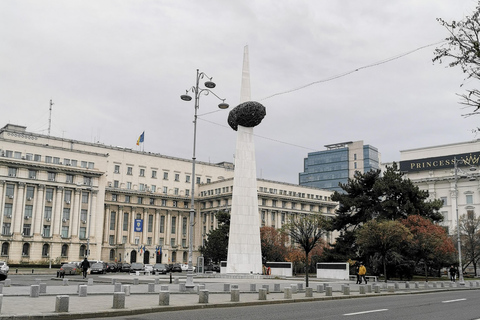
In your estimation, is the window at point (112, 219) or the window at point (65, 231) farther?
the window at point (112, 219)

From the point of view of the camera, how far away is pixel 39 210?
80375mm

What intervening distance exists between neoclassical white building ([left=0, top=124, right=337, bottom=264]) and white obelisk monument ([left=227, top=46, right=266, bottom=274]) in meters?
18.5

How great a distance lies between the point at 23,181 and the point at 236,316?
243 feet

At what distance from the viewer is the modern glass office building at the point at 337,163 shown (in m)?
144

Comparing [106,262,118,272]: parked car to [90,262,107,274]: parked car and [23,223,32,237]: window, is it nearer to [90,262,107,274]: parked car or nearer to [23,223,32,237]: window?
A: [90,262,107,274]: parked car

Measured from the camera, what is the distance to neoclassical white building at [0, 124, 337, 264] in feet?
257

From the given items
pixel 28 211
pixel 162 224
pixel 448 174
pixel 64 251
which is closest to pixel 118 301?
pixel 28 211

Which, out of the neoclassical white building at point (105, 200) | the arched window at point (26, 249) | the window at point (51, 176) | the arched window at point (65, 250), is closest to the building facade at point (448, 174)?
the neoclassical white building at point (105, 200)

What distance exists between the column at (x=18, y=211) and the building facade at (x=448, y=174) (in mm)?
74600

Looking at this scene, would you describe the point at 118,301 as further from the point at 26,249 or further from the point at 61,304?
the point at 26,249

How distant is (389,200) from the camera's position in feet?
176

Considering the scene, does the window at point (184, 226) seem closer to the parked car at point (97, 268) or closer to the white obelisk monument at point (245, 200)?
the parked car at point (97, 268)

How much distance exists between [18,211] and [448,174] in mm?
83899

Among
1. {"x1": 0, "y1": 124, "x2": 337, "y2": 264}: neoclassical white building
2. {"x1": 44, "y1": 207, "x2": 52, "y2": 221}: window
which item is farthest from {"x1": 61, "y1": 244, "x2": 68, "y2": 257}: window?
{"x1": 44, "y1": 207, "x2": 52, "y2": 221}: window
